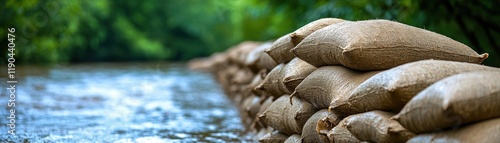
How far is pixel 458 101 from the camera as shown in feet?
7.27

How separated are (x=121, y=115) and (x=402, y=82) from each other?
4.20m

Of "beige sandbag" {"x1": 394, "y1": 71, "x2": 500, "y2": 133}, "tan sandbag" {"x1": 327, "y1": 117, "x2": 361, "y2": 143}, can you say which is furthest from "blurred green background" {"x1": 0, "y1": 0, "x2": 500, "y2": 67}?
"beige sandbag" {"x1": 394, "y1": 71, "x2": 500, "y2": 133}

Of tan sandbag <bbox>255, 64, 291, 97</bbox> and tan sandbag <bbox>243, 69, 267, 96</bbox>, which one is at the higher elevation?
tan sandbag <bbox>243, 69, 267, 96</bbox>

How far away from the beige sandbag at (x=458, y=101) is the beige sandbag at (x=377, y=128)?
0.48 ft

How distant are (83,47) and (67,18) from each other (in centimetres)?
688

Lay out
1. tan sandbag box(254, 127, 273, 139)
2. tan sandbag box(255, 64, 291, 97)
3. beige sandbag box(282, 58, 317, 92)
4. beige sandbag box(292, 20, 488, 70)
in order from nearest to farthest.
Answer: beige sandbag box(292, 20, 488, 70), beige sandbag box(282, 58, 317, 92), tan sandbag box(255, 64, 291, 97), tan sandbag box(254, 127, 273, 139)

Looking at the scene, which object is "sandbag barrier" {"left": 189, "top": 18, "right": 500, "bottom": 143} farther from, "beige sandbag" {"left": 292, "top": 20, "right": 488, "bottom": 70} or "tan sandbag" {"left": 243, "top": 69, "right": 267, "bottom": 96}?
"tan sandbag" {"left": 243, "top": 69, "right": 267, "bottom": 96}

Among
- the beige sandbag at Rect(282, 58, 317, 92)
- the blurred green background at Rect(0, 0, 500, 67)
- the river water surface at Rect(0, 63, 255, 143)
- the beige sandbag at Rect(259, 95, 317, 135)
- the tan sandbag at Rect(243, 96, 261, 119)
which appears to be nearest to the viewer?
the beige sandbag at Rect(259, 95, 317, 135)

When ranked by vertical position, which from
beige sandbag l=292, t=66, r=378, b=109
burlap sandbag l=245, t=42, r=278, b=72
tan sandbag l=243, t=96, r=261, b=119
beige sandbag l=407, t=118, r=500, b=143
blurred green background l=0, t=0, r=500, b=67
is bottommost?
beige sandbag l=407, t=118, r=500, b=143

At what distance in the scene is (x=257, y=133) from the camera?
16.6 ft

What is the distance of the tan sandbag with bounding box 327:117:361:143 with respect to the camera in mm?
2942

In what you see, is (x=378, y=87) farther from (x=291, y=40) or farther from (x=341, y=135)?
(x=291, y=40)

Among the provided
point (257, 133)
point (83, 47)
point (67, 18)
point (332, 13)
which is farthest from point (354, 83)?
point (83, 47)

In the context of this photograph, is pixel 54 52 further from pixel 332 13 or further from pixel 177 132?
pixel 177 132
